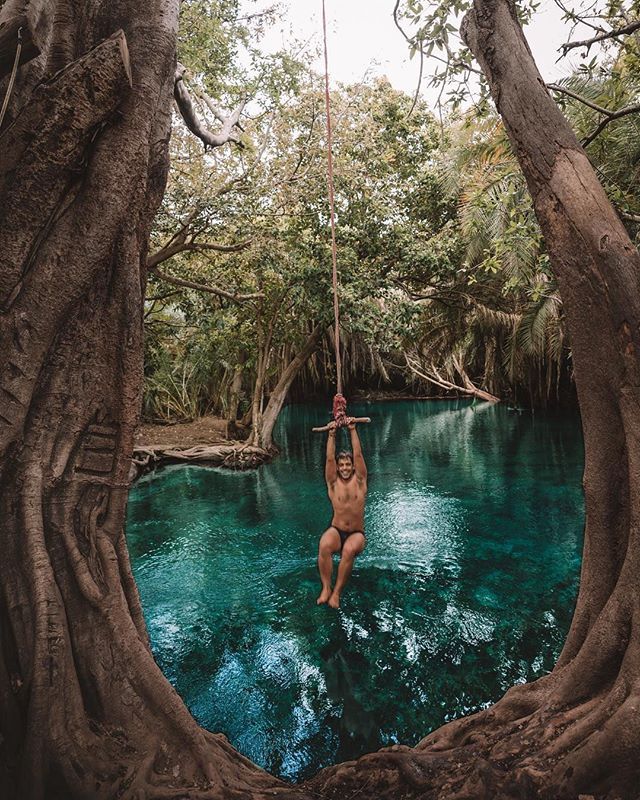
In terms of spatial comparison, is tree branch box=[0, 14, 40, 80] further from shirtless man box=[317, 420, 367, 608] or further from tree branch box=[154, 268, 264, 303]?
tree branch box=[154, 268, 264, 303]

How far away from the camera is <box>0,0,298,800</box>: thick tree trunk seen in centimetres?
238

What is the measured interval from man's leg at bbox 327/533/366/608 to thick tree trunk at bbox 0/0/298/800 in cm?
181

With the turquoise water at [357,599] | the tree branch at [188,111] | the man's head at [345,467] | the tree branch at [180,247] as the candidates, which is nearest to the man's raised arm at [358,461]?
the man's head at [345,467]

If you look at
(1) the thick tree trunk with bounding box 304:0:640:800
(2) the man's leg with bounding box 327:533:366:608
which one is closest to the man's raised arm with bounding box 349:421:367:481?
(2) the man's leg with bounding box 327:533:366:608

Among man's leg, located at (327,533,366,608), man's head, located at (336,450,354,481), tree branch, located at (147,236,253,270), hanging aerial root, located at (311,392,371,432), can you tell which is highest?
tree branch, located at (147,236,253,270)

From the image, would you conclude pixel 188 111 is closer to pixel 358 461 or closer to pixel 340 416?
pixel 340 416

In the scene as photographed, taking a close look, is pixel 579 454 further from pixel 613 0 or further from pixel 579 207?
pixel 579 207

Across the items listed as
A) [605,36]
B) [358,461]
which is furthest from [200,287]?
[605,36]

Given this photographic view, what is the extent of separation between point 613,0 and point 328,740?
622 centimetres

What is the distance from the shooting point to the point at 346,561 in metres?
4.73

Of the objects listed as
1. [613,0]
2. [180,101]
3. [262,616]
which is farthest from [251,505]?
[613,0]

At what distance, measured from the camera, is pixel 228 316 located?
1328 cm

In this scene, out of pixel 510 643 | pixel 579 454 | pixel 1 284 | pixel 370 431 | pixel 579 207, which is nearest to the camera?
pixel 1 284

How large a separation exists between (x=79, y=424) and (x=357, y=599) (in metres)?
4.08
